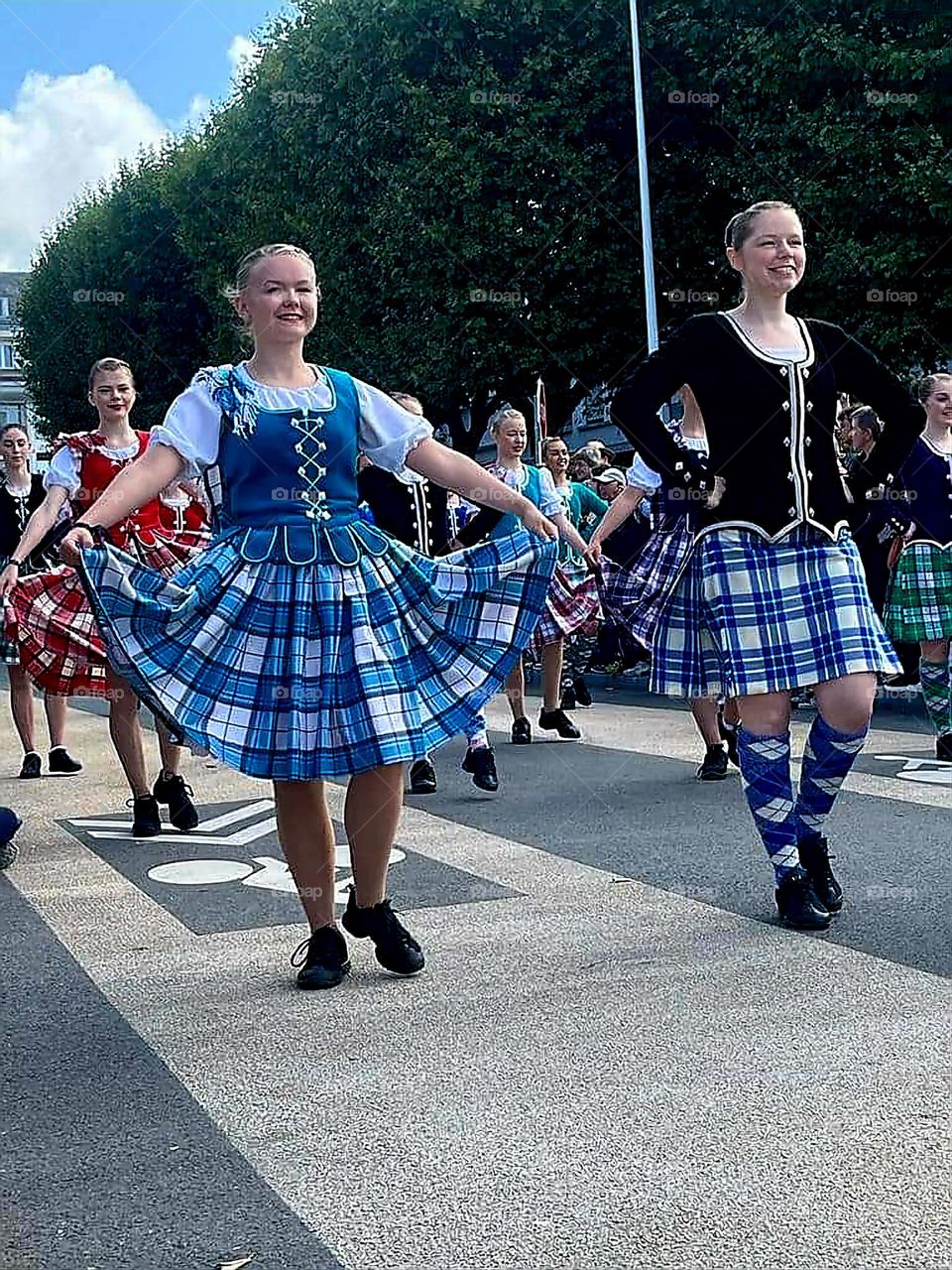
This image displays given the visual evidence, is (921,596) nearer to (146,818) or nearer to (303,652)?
(146,818)

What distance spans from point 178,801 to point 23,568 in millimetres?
3234

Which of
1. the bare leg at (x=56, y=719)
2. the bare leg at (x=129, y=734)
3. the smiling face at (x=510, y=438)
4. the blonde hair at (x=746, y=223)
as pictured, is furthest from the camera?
the bare leg at (x=56, y=719)

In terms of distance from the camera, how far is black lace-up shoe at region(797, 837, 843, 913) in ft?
17.0

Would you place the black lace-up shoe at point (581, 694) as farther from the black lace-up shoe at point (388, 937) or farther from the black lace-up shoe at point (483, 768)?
the black lace-up shoe at point (388, 937)

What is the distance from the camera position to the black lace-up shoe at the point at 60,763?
10.2 meters

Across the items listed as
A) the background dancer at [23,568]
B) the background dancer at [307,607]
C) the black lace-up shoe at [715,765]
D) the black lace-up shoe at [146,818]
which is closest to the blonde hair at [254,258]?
the background dancer at [307,607]

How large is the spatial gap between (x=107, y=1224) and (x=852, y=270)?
20.6m

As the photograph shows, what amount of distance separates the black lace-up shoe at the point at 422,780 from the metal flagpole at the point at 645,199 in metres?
16.9

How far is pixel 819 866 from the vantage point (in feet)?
17.1

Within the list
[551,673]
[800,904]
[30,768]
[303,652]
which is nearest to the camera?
[303,652]

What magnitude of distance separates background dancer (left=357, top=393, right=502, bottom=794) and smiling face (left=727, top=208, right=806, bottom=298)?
3069mm

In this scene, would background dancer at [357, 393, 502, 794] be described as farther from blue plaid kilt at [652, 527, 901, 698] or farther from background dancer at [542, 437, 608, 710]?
blue plaid kilt at [652, 527, 901, 698]

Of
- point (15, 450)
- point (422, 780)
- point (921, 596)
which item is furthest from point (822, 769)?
point (15, 450)

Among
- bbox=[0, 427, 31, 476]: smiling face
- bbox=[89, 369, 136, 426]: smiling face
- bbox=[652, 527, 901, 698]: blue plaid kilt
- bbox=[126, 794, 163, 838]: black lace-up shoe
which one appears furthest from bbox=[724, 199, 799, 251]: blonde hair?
bbox=[0, 427, 31, 476]: smiling face
